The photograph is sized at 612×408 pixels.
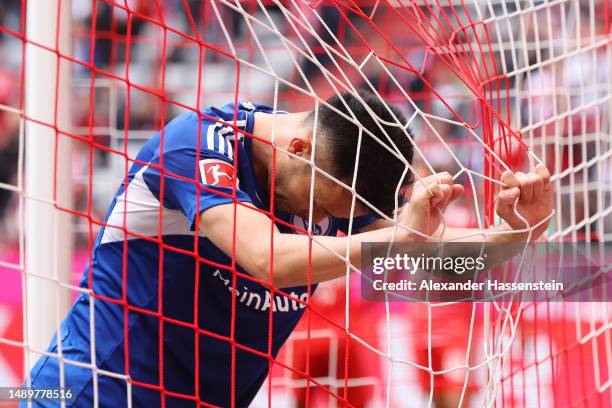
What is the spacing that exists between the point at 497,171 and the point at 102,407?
0.81 m

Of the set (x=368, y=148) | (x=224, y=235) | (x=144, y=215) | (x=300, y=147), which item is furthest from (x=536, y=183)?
(x=144, y=215)

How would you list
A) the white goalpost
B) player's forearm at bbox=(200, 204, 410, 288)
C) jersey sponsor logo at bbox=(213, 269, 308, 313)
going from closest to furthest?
player's forearm at bbox=(200, 204, 410, 288)
jersey sponsor logo at bbox=(213, 269, 308, 313)
the white goalpost

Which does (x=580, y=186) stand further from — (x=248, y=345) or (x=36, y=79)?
(x=36, y=79)

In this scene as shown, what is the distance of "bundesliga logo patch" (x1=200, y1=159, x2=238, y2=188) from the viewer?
52.9 inches

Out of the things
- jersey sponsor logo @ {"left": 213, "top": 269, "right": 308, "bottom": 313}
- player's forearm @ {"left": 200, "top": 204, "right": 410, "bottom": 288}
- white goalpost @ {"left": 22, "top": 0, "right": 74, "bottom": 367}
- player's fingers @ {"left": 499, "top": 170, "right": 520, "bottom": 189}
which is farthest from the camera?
white goalpost @ {"left": 22, "top": 0, "right": 74, "bottom": 367}

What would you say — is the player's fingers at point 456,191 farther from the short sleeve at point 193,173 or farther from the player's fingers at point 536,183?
the short sleeve at point 193,173

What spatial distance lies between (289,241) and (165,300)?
320 millimetres

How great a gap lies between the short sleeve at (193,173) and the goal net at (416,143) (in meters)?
0.19

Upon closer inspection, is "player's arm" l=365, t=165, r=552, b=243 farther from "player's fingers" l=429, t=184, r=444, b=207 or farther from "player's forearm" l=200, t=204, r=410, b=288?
"player's forearm" l=200, t=204, r=410, b=288

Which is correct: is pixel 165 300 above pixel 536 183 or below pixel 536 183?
below

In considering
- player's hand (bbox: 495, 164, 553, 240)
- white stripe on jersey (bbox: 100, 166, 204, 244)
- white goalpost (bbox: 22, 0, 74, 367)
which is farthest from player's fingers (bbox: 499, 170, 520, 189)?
white goalpost (bbox: 22, 0, 74, 367)

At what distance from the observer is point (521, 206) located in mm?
1446

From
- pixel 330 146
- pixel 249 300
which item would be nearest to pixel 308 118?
pixel 330 146

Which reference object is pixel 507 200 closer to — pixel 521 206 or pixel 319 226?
pixel 521 206
